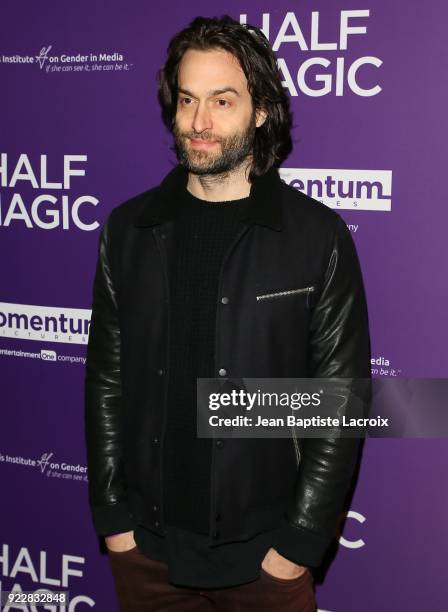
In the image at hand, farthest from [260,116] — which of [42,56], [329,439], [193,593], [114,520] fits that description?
[193,593]

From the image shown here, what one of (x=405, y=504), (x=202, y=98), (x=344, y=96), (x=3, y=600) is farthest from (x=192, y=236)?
(x=3, y=600)

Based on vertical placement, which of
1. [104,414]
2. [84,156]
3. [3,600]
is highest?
[84,156]

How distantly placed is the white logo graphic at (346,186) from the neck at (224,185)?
484 millimetres

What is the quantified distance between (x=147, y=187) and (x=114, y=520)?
123cm

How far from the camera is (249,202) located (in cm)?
223

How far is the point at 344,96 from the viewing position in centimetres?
263

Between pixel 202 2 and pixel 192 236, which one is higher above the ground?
pixel 202 2

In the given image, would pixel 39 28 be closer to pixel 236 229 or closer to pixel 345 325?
pixel 236 229

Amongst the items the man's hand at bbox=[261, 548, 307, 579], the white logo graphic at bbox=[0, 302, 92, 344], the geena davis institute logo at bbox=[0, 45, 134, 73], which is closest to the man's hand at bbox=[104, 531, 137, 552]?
the man's hand at bbox=[261, 548, 307, 579]

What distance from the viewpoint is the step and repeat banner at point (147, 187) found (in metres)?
2.58

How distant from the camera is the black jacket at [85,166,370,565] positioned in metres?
2.17

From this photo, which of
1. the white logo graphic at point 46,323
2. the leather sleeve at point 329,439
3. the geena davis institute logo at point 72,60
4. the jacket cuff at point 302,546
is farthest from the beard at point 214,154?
the white logo graphic at point 46,323

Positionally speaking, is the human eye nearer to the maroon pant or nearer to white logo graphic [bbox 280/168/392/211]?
white logo graphic [bbox 280/168/392/211]

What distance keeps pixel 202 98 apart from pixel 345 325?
2.40 ft
